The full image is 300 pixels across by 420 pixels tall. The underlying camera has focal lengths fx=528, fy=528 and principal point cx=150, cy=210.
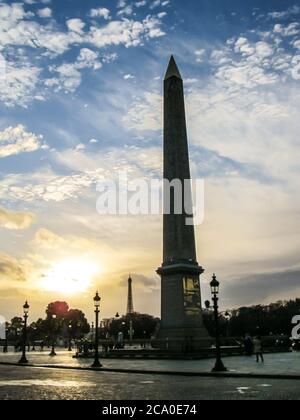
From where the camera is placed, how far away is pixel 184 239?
143ft

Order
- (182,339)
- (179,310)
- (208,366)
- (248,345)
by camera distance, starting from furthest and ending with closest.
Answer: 1. (179,310)
2. (182,339)
3. (248,345)
4. (208,366)

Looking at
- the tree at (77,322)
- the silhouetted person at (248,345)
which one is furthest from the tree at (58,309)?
the silhouetted person at (248,345)

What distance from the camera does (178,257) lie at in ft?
141

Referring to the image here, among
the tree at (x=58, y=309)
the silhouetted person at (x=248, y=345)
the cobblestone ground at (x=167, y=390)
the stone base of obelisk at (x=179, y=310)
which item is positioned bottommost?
the cobblestone ground at (x=167, y=390)

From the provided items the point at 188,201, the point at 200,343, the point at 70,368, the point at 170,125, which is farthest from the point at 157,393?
the point at 170,125

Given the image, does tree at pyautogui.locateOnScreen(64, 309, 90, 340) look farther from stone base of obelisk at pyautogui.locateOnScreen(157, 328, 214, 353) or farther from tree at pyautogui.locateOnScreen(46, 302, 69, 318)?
stone base of obelisk at pyautogui.locateOnScreen(157, 328, 214, 353)

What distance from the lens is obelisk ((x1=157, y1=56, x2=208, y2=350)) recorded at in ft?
138

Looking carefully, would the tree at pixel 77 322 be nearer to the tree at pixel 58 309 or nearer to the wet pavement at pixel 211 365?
the tree at pixel 58 309

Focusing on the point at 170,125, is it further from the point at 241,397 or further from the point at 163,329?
the point at 241,397

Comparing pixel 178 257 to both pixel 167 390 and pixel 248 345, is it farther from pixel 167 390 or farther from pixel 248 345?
pixel 167 390

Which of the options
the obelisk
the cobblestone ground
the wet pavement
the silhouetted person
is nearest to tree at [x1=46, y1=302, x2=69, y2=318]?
the obelisk

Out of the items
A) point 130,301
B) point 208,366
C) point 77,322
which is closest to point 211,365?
point 208,366

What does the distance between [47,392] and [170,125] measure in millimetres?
32640

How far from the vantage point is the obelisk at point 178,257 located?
42156 millimetres
